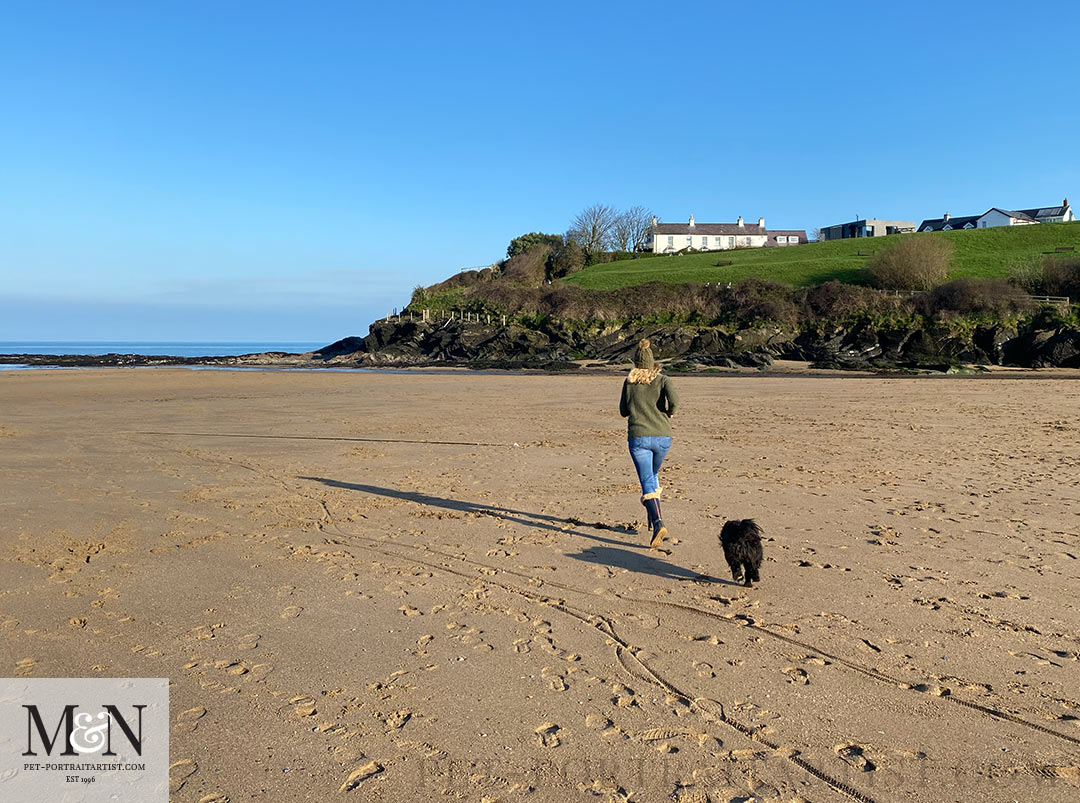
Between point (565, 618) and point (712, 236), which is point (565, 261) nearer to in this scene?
point (712, 236)

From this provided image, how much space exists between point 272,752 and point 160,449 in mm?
11065

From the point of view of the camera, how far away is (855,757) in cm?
373

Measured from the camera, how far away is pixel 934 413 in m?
18.1

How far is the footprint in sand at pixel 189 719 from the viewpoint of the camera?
4.01 metres

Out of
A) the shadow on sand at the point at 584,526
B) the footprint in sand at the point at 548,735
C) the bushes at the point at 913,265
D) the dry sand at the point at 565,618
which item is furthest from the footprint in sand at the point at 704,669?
the bushes at the point at 913,265

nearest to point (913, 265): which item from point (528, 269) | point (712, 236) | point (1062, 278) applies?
point (1062, 278)

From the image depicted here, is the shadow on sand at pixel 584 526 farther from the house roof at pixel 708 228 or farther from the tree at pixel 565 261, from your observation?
the house roof at pixel 708 228

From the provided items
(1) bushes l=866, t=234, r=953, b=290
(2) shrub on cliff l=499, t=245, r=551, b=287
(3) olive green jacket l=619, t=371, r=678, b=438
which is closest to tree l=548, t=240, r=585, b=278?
(2) shrub on cliff l=499, t=245, r=551, b=287

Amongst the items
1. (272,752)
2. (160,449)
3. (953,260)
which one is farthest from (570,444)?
(953,260)

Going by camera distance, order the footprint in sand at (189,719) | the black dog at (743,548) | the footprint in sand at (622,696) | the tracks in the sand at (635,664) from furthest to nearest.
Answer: the black dog at (743,548) → the footprint in sand at (622,696) → the footprint in sand at (189,719) → the tracks in the sand at (635,664)

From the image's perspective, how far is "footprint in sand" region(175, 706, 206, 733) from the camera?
4008mm

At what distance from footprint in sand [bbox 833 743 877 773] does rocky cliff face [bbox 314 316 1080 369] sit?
115 feet

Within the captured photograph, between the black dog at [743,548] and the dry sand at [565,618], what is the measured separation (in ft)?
0.60

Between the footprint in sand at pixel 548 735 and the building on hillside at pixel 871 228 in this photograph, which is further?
the building on hillside at pixel 871 228
